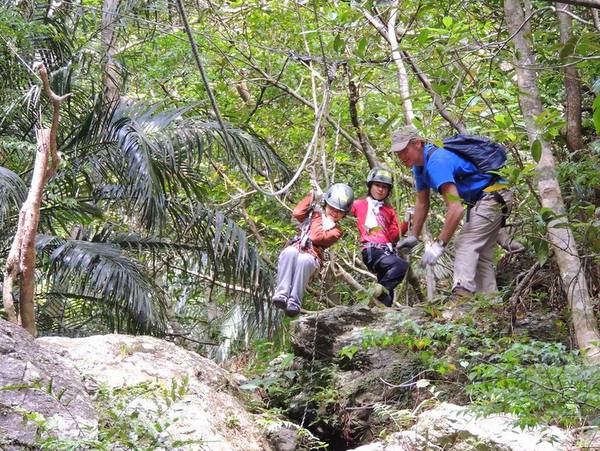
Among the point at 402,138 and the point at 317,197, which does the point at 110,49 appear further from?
the point at 402,138

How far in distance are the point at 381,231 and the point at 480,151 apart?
3.53 ft

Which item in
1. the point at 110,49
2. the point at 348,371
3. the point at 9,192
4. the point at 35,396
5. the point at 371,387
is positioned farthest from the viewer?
the point at 110,49

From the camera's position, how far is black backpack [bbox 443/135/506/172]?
19.5 feet

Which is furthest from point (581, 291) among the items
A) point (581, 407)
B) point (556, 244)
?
point (581, 407)

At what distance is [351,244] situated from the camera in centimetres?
948

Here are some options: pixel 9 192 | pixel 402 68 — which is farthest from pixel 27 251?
pixel 402 68

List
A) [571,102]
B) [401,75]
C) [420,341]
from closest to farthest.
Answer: [420,341]
[571,102]
[401,75]

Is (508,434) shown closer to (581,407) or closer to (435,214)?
(581,407)

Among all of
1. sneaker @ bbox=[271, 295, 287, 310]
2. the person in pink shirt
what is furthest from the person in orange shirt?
the person in pink shirt

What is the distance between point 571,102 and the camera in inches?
250

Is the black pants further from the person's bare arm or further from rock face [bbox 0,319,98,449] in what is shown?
rock face [bbox 0,319,98,449]

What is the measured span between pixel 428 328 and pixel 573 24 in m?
2.95

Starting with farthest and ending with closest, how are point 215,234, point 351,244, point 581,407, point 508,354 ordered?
point 351,244 → point 215,234 → point 508,354 → point 581,407

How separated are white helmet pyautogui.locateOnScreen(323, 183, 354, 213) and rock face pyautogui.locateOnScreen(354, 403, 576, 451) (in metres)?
2.13
